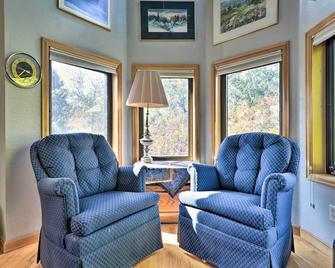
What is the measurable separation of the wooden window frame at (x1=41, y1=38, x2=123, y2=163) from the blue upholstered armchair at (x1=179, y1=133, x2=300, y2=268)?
118cm

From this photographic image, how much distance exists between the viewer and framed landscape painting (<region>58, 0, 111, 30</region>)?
2442mm

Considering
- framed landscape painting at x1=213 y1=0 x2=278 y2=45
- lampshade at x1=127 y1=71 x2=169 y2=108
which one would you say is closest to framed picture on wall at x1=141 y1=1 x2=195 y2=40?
framed landscape painting at x1=213 y1=0 x2=278 y2=45

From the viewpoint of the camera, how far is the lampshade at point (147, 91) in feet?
8.25

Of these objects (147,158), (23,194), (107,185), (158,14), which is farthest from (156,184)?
(158,14)

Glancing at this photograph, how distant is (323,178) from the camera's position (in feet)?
6.49

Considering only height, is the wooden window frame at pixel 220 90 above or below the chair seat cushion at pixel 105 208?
above

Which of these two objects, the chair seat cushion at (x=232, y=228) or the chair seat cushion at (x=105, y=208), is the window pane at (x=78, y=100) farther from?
the chair seat cushion at (x=232, y=228)

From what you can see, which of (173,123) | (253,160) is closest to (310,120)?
(253,160)

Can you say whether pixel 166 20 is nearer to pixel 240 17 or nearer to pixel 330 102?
pixel 240 17

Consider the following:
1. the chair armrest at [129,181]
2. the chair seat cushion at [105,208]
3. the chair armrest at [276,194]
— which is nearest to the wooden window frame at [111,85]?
the chair armrest at [129,181]

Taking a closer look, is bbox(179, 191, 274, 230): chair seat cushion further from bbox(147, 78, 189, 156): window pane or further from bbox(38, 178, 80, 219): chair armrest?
bbox(147, 78, 189, 156): window pane

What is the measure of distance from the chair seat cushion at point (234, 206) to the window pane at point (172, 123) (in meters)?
1.12

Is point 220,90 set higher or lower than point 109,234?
higher

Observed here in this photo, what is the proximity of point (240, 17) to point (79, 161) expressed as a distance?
223 cm
